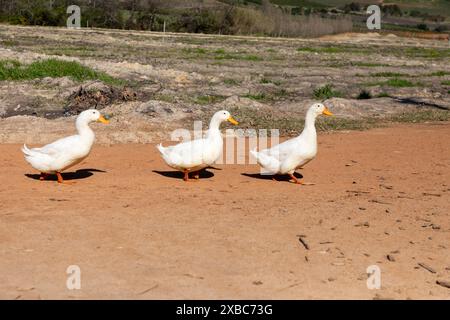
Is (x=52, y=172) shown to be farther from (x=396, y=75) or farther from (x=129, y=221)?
(x=396, y=75)

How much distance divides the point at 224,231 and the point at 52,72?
47.9 feet

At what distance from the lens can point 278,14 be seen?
205 ft

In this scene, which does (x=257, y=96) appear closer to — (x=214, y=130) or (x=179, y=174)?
(x=179, y=174)

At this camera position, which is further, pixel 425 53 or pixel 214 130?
pixel 425 53

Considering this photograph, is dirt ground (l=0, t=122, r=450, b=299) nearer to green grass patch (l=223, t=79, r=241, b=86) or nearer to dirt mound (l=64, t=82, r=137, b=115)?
dirt mound (l=64, t=82, r=137, b=115)

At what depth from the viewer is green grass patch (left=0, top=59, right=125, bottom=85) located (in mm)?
21828

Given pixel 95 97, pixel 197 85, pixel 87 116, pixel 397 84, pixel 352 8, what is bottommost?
pixel 397 84

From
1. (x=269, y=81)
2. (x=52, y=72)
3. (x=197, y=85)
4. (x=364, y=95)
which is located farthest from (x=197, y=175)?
(x=269, y=81)

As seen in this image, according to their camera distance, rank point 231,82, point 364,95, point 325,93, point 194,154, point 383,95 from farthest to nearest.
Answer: point 231,82
point 364,95
point 383,95
point 325,93
point 194,154

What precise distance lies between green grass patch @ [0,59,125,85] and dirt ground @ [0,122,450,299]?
9145mm

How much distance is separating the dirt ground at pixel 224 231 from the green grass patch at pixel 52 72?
9.14 meters

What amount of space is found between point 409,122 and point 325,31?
42.1 metres

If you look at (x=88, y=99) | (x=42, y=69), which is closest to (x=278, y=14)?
(x=42, y=69)

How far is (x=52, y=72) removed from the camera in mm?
22359
